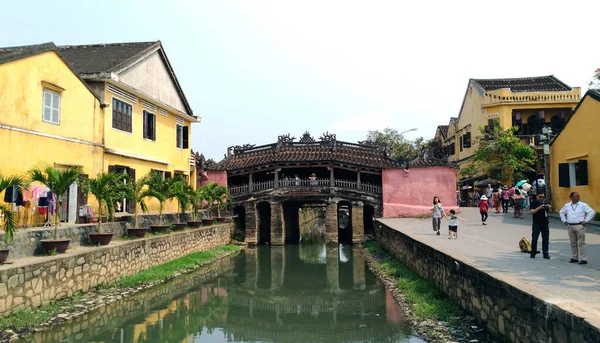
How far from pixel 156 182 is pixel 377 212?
40.1ft

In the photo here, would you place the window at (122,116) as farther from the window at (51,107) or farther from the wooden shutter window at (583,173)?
the wooden shutter window at (583,173)

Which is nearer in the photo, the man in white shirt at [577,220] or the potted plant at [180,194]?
the man in white shirt at [577,220]

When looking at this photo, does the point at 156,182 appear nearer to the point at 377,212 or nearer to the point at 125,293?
the point at 125,293

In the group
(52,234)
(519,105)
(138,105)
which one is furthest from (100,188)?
(519,105)

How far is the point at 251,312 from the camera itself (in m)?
10.1

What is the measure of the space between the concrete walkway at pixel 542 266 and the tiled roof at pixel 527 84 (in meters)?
19.9

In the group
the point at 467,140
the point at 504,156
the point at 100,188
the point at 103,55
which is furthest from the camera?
the point at 467,140

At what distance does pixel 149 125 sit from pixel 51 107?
554 cm

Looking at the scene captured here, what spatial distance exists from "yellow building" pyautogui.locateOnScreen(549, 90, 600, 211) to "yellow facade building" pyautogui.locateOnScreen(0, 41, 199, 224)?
15.6 m

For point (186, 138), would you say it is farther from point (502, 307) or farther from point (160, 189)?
point (502, 307)

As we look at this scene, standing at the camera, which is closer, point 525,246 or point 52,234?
point 525,246

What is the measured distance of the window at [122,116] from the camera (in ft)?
50.2

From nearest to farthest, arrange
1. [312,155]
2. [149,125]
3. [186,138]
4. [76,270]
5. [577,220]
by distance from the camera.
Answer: [577,220], [76,270], [149,125], [186,138], [312,155]

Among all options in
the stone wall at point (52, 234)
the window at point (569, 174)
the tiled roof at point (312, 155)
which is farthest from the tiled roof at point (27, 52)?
the window at point (569, 174)
